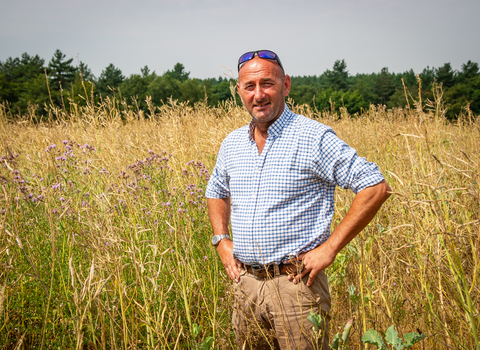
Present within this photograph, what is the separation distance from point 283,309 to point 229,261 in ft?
1.44

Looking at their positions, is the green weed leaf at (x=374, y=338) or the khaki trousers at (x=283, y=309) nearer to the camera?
the green weed leaf at (x=374, y=338)

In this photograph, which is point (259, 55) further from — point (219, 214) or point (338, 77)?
point (338, 77)

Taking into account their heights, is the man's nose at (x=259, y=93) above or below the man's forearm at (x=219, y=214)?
above

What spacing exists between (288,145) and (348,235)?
1.83ft

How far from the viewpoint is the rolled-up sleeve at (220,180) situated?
7.02 feet

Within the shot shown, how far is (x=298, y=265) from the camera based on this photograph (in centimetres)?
161

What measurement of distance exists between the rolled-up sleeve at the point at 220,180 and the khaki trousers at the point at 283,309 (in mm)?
626

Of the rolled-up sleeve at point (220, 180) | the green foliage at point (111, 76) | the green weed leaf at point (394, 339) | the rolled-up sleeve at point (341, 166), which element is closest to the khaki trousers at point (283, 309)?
the green weed leaf at point (394, 339)

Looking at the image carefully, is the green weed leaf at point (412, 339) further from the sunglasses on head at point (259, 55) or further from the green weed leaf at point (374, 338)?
the sunglasses on head at point (259, 55)

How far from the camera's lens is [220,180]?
7.22 ft

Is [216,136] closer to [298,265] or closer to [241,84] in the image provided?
[241,84]

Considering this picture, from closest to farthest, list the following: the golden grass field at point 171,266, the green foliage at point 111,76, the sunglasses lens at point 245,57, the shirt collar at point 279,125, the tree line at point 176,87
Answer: the golden grass field at point 171,266 → the shirt collar at point 279,125 → the sunglasses lens at point 245,57 → the tree line at point 176,87 → the green foliage at point 111,76

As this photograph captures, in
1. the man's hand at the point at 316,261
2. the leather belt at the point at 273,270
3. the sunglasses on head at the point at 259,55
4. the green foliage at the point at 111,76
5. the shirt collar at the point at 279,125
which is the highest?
the green foliage at the point at 111,76

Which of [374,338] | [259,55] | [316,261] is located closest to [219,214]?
[316,261]
